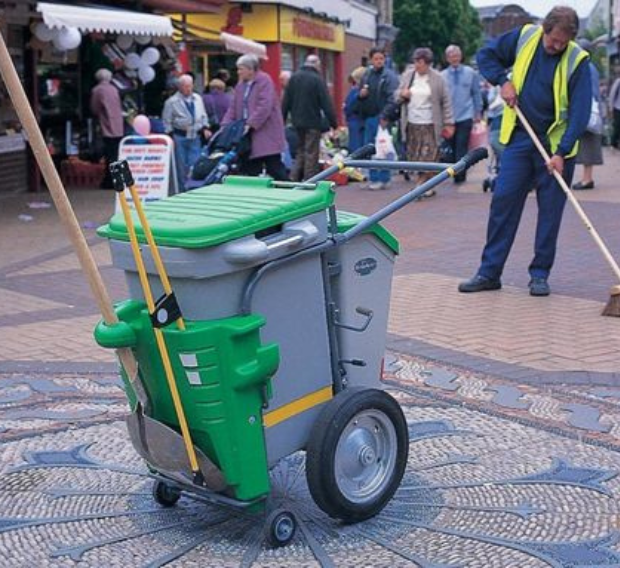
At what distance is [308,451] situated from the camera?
369 centimetres

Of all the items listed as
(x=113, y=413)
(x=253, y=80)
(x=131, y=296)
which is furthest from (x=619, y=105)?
Answer: (x=131, y=296)

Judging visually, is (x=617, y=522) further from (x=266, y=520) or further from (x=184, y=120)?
(x=184, y=120)

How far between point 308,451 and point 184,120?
38.8 ft

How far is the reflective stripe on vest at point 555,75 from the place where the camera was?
739 cm

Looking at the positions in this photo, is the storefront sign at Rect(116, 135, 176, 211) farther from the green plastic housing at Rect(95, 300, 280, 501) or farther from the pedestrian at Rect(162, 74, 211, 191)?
the green plastic housing at Rect(95, 300, 280, 501)

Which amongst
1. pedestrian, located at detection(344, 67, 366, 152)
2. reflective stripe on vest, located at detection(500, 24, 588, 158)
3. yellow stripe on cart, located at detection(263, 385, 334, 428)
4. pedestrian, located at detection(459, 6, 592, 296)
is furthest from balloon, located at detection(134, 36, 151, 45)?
yellow stripe on cart, located at detection(263, 385, 334, 428)

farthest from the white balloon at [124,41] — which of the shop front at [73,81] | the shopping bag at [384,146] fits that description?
the shopping bag at [384,146]

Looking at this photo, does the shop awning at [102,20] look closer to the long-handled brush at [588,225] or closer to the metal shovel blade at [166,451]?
the long-handled brush at [588,225]

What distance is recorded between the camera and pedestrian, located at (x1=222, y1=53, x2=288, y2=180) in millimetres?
11875

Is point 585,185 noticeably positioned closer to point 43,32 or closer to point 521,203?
point 521,203

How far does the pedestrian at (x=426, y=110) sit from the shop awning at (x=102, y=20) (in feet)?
11.1

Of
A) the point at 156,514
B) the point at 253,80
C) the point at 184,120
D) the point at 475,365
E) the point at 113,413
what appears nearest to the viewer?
the point at 156,514

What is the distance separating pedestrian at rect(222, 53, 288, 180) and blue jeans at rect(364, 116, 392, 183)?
3.17 meters

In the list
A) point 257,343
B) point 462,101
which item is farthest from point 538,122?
point 462,101
